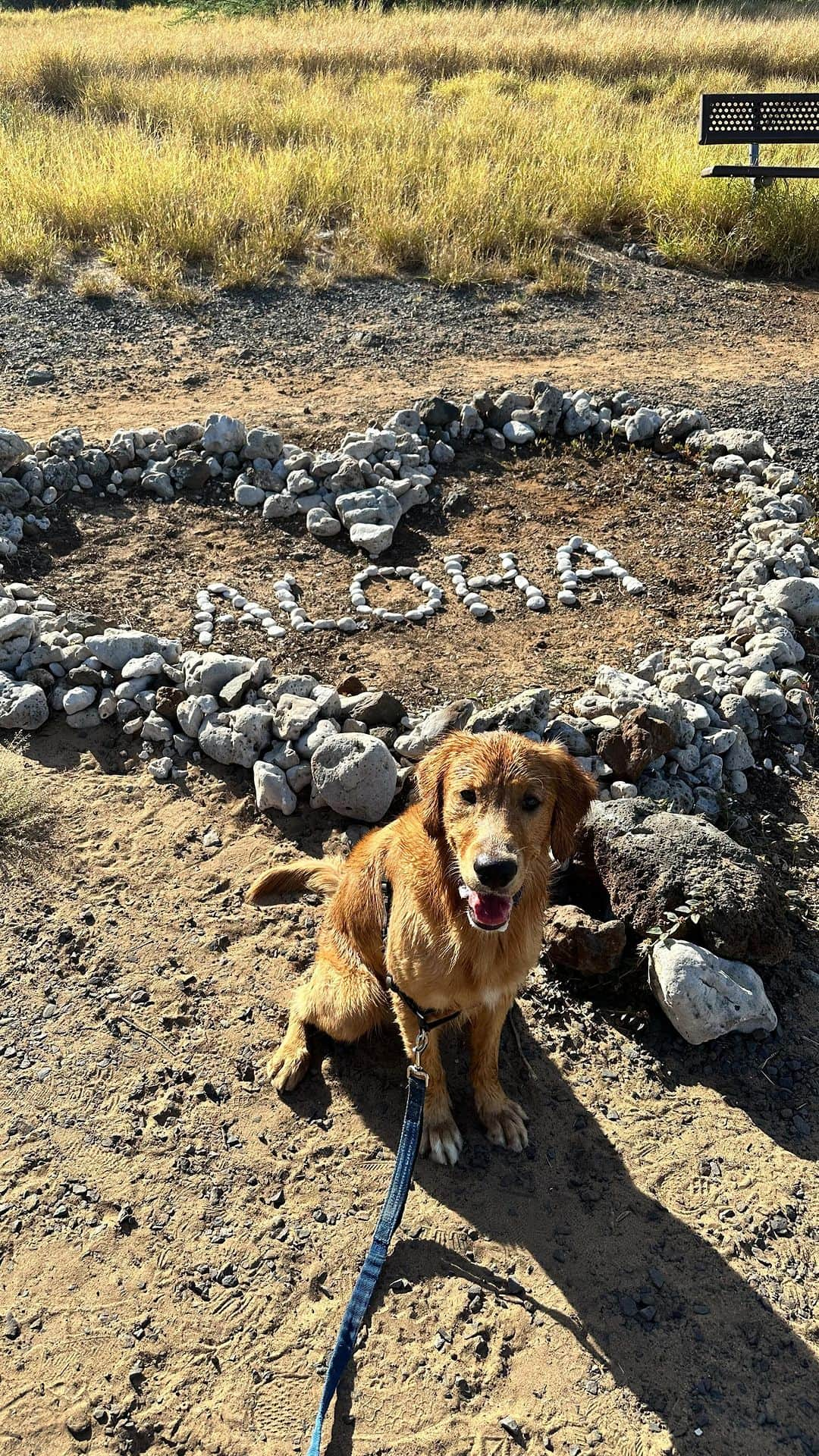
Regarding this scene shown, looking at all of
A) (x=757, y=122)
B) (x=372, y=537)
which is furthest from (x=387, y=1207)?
(x=757, y=122)

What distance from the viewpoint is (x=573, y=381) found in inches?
356

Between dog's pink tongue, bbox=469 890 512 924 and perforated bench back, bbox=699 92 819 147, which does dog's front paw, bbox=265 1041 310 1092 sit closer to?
dog's pink tongue, bbox=469 890 512 924

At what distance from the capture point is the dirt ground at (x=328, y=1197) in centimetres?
293

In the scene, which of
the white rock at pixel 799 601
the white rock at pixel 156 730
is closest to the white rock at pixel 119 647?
the white rock at pixel 156 730

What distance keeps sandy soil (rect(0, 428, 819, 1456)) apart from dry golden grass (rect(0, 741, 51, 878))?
87mm

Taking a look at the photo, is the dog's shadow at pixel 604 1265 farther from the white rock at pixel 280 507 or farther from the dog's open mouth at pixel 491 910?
the white rock at pixel 280 507

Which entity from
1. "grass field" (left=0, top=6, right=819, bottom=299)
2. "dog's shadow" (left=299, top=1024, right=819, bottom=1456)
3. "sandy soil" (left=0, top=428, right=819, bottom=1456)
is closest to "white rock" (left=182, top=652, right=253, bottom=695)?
"sandy soil" (left=0, top=428, right=819, bottom=1456)

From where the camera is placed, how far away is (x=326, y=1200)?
346cm

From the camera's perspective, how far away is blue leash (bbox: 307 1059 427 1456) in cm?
280

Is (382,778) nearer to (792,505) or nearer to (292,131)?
(792,505)

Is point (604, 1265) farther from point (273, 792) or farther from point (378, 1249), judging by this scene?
point (273, 792)

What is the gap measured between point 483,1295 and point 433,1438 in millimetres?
438

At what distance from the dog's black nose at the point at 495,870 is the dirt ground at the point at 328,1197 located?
1357 millimetres

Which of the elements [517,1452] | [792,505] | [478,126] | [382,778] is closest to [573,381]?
[792,505]
